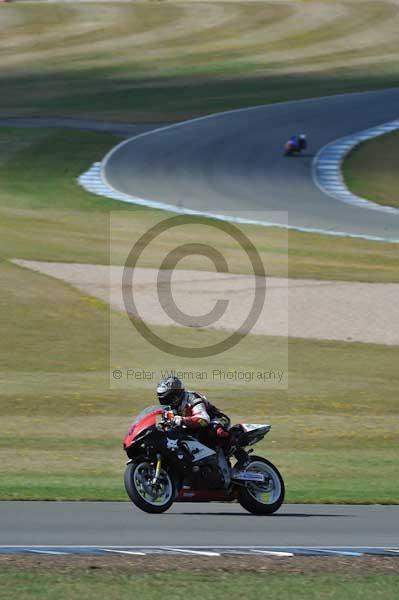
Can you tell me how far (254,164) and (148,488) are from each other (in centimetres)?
3971

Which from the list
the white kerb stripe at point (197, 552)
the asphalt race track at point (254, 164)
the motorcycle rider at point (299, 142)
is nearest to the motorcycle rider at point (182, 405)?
the white kerb stripe at point (197, 552)

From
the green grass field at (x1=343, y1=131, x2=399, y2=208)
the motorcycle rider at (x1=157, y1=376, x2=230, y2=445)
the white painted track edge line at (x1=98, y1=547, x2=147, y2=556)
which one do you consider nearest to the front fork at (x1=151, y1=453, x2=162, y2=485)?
the motorcycle rider at (x1=157, y1=376, x2=230, y2=445)

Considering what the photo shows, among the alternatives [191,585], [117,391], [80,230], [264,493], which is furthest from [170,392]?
[80,230]

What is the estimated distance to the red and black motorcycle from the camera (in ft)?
50.2

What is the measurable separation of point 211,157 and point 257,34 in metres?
35.4

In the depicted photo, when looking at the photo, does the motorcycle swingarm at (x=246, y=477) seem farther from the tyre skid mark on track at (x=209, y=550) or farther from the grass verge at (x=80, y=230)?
the grass verge at (x=80, y=230)

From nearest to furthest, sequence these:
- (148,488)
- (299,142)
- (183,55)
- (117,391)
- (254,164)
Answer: (148,488)
(117,391)
(254,164)
(299,142)
(183,55)

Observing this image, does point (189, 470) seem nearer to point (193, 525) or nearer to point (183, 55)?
point (193, 525)

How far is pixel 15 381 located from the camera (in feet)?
82.9

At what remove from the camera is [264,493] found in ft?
52.1

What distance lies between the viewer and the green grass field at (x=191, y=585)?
11.1 meters
